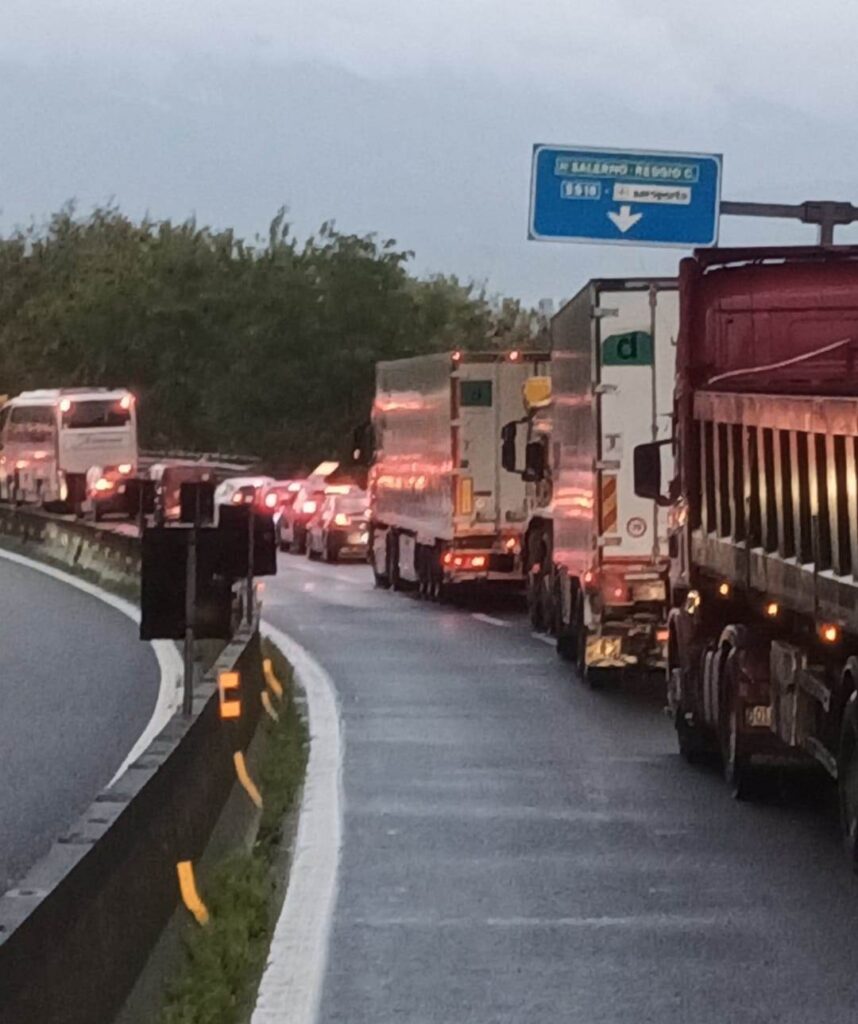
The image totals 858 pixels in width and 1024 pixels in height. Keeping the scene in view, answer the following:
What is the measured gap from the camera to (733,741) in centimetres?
1630

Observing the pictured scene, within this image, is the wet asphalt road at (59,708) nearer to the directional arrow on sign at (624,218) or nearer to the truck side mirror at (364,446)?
the truck side mirror at (364,446)

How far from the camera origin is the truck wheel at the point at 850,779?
13.1 metres

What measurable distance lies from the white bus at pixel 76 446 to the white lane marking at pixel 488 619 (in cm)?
3544

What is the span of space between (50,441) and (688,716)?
193ft

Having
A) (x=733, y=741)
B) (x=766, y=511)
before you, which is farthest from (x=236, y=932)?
(x=733, y=741)

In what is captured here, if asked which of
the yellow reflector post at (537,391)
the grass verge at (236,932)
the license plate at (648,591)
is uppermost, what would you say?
the yellow reflector post at (537,391)

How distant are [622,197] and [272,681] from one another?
13.2 m

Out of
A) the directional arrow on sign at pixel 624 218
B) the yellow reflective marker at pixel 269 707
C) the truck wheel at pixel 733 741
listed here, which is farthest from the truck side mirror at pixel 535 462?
the truck wheel at pixel 733 741

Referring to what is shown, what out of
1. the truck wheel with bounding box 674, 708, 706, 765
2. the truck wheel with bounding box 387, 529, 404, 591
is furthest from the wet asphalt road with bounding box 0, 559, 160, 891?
the truck wheel with bounding box 387, 529, 404, 591

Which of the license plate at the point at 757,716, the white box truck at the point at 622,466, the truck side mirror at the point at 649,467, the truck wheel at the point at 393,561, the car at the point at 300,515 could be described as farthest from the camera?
the car at the point at 300,515

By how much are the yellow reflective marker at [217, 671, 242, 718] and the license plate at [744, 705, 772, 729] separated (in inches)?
130

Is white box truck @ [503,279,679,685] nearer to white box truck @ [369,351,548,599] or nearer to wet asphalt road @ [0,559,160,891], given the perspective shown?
wet asphalt road @ [0,559,160,891]

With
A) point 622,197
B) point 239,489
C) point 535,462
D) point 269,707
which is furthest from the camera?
point 239,489

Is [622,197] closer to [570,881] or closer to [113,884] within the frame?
[570,881]
